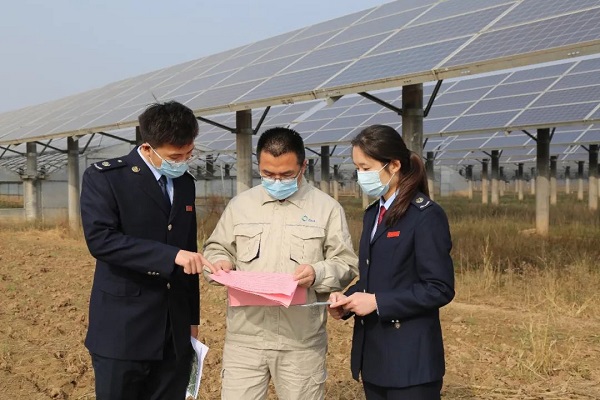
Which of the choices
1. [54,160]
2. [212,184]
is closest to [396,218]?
[54,160]

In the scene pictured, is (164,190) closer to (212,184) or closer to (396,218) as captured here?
(396,218)

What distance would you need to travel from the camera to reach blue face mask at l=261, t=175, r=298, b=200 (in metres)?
2.70

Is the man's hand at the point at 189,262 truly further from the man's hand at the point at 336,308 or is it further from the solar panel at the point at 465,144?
the solar panel at the point at 465,144

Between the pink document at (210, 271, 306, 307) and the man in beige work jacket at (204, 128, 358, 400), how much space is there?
74mm

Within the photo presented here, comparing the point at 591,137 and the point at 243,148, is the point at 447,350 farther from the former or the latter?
the point at 591,137

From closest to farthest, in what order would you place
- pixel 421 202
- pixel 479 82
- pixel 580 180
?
pixel 421 202 → pixel 479 82 → pixel 580 180

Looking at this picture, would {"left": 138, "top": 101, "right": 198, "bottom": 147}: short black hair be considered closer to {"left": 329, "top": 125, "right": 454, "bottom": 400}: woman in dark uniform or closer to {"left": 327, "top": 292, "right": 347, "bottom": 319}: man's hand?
{"left": 329, "top": 125, "right": 454, "bottom": 400}: woman in dark uniform

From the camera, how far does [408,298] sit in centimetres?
236

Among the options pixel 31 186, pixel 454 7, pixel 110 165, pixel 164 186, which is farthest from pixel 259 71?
pixel 31 186

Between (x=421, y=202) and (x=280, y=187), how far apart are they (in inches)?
24.1

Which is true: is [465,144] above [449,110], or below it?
below

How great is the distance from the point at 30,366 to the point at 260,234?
3306 mm

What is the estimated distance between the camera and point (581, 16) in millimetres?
7039

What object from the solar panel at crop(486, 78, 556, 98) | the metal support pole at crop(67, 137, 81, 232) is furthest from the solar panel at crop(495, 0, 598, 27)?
the metal support pole at crop(67, 137, 81, 232)
